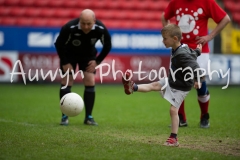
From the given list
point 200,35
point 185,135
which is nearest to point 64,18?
point 200,35

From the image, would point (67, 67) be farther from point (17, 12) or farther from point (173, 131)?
point (17, 12)

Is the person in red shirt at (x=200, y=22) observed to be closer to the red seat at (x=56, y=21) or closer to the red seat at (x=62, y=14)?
the red seat at (x=56, y=21)

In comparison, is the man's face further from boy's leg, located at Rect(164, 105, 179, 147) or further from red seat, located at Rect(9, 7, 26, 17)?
red seat, located at Rect(9, 7, 26, 17)

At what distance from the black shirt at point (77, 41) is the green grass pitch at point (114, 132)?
3.89 ft

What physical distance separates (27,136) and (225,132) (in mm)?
3033

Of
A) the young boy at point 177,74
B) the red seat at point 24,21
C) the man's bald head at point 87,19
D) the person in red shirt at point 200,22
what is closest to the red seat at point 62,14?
the red seat at point 24,21

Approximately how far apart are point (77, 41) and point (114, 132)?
1904 mm

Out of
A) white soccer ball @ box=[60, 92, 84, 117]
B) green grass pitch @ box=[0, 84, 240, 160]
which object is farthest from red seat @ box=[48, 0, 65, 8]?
white soccer ball @ box=[60, 92, 84, 117]

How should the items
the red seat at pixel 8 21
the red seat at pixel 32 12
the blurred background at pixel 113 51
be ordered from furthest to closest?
the red seat at pixel 32 12 → the red seat at pixel 8 21 → the blurred background at pixel 113 51

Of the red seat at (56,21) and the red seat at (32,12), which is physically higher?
the red seat at (32,12)

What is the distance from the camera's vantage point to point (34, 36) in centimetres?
1644

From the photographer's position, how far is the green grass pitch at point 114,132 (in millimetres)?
5738

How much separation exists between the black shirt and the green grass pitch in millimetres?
1185

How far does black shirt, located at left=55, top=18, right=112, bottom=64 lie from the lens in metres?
8.45
